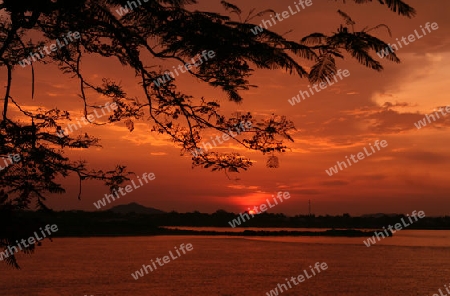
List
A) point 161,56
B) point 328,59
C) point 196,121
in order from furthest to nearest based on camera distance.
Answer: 1. point 196,121
2. point 161,56
3. point 328,59

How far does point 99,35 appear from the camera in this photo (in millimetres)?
7996

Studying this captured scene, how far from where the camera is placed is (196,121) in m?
7.76

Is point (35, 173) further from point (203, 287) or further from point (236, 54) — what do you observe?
point (203, 287)

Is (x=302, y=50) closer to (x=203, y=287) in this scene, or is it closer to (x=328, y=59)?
(x=328, y=59)

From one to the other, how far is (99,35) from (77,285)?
32.6 metres

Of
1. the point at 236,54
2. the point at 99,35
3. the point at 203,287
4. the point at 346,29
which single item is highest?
the point at 99,35

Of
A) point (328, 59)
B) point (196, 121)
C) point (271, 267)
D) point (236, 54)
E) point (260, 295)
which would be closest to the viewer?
point (328, 59)

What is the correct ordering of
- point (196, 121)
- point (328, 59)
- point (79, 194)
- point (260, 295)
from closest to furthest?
point (328, 59) < point (196, 121) < point (79, 194) < point (260, 295)

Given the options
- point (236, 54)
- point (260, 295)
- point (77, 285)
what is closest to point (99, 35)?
point (236, 54)

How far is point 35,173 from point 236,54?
170 inches

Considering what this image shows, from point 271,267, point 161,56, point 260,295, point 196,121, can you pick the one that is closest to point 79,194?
point 196,121

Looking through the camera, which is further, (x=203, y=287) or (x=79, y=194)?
(x=203, y=287)

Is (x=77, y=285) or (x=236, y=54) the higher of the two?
(x=236, y=54)

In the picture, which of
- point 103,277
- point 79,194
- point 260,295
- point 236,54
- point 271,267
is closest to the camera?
point 236,54
